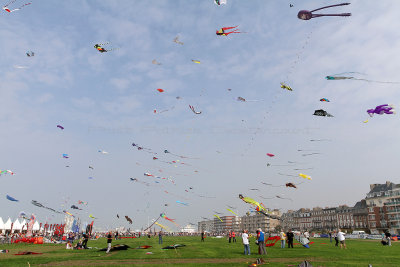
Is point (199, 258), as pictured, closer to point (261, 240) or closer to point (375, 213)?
point (261, 240)

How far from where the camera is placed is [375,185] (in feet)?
420

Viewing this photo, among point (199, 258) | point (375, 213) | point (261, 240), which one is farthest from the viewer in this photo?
point (375, 213)

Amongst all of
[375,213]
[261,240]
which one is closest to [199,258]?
[261,240]

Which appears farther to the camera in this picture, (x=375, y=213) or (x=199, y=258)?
(x=375, y=213)

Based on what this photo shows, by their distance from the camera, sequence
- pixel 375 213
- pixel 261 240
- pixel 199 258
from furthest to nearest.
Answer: pixel 375 213 → pixel 261 240 → pixel 199 258

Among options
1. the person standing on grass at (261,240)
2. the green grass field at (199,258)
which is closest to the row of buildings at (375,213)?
the green grass field at (199,258)

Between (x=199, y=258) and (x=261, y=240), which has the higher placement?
(x=261, y=240)

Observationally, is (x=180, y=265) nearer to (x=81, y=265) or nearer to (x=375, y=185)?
(x=81, y=265)

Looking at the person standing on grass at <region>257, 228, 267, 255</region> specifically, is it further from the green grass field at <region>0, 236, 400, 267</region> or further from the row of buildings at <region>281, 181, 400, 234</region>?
the row of buildings at <region>281, 181, 400, 234</region>

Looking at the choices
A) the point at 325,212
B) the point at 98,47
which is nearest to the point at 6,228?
the point at 98,47

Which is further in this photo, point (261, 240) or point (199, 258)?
point (261, 240)

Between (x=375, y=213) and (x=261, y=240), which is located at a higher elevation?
(x=375, y=213)

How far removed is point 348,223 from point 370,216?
37.9m

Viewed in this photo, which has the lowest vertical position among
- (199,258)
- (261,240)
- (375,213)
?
(199,258)
